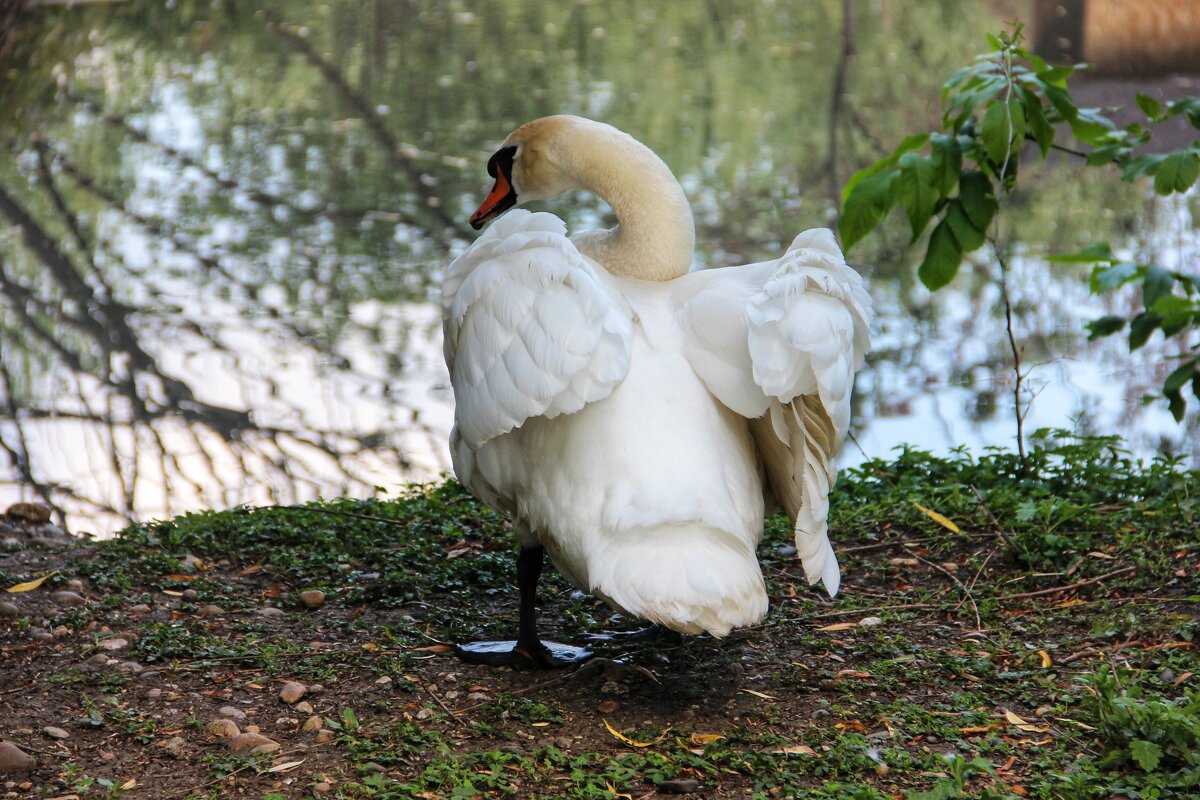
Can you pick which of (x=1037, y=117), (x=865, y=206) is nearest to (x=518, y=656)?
(x=865, y=206)

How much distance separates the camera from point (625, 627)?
396 cm

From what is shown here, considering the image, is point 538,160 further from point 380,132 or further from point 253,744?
point 380,132

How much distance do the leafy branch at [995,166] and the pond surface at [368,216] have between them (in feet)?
4.77

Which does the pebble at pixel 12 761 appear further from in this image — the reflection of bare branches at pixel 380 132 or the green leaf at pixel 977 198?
the reflection of bare branches at pixel 380 132

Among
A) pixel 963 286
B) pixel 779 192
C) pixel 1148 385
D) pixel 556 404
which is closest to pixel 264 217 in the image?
pixel 779 192

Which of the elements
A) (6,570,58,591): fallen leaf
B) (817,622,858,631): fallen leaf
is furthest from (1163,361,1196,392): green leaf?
(6,570,58,591): fallen leaf

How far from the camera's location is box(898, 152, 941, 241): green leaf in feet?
14.4

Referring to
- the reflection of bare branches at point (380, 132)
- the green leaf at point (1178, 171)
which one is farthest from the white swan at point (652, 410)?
the reflection of bare branches at point (380, 132)

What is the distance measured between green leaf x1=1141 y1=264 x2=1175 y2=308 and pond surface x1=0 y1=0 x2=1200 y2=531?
52.3 inches

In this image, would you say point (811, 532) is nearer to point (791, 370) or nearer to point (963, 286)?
point (791, 370)

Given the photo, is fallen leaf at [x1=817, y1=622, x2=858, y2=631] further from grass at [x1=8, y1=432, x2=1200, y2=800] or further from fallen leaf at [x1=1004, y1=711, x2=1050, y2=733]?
fallen leaf at [x1=1004, y1=711, x2=1050, y2=733]

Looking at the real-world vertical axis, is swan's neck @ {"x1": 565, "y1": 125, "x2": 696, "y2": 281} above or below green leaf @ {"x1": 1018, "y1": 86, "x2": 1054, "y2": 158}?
below

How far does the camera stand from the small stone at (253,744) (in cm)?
298

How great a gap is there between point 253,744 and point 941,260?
2.84 meters
